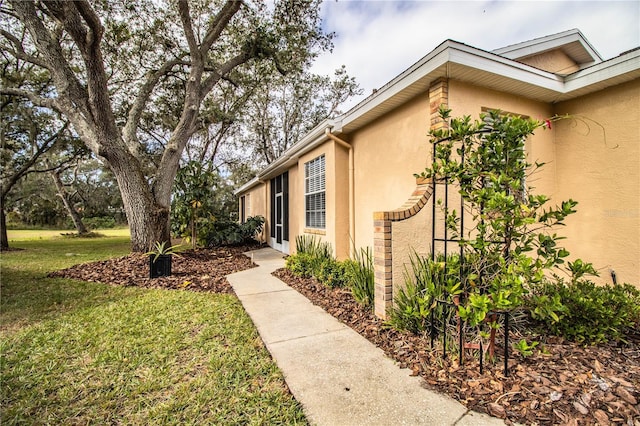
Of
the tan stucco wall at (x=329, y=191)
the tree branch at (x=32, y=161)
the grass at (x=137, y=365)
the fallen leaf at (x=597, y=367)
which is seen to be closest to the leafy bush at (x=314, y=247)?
the tan stucco wall at (x=329, y=191)

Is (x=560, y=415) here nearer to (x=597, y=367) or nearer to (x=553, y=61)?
(x=597, y=367)

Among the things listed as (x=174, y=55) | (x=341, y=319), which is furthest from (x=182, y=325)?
(x=174, y=55)

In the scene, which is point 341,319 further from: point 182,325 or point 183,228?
point 183,228

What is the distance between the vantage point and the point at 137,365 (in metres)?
2.84

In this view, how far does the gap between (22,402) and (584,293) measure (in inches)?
216

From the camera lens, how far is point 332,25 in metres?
11.3

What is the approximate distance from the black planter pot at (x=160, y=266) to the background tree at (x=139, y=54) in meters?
2.73

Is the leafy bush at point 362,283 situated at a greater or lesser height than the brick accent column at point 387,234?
lesser

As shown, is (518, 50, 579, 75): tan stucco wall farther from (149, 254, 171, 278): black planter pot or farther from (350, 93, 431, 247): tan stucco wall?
(149, 254, 171, 278): black planter pot

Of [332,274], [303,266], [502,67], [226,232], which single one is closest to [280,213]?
[226,232]

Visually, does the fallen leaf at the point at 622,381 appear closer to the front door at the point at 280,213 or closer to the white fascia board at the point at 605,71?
the white fascia board at the point at 605,71

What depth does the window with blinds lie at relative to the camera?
7.15 m

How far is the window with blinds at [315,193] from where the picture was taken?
23.5 ft

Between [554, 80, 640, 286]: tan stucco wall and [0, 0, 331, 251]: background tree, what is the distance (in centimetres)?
928
